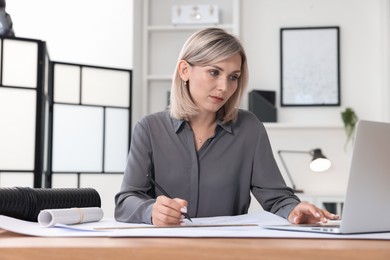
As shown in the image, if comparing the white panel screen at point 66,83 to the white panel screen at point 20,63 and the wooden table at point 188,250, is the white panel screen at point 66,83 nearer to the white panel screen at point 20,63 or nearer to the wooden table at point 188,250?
the white panel screen at point 20,63

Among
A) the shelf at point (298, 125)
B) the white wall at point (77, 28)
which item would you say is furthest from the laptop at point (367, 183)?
the white wall at point (77, 28)

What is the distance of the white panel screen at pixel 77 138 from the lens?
3977 mm

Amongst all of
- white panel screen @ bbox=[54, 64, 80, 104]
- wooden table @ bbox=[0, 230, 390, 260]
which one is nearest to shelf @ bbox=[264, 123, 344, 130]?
white panel screen @ bbox=[54, 64, 80, 104]

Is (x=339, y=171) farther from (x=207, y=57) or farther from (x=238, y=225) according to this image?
(x=238, y=225)

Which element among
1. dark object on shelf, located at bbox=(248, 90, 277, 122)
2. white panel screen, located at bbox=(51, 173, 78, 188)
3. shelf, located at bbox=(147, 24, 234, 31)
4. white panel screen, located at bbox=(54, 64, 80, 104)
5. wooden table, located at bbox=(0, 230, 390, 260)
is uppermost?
shelf, located at bbox=(147, 24, 234, 31)

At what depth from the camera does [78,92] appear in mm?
4055

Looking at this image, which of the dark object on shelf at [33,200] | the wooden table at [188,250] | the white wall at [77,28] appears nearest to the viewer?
the wooden table at [188,250]

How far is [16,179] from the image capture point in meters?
3.41

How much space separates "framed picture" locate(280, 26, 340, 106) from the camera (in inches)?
180

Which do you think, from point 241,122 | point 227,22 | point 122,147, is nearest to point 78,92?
point 122,147

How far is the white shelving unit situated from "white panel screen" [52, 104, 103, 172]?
61 cm

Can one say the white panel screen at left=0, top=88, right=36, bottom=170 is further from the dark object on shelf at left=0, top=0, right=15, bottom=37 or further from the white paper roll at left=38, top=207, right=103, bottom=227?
the white paper roll at left=38, top=207, right=103, bottom=227

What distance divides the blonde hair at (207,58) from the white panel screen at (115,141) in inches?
91.1

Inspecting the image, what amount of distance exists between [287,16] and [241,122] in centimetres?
291
